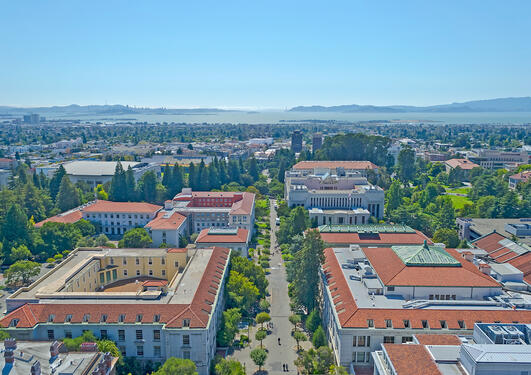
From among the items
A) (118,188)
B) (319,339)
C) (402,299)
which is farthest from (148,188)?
(402,299)

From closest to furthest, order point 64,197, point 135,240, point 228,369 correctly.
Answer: point 228,369
point 135,240
point 64,197

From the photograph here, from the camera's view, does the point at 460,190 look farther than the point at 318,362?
Yes

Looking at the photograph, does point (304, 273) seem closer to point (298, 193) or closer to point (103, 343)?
point (103, 343)

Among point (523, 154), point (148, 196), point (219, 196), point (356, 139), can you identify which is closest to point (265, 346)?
point (219, 196)

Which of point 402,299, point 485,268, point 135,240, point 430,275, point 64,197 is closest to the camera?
point 402,299

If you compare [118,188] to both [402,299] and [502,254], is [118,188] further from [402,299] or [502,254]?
[502,254]

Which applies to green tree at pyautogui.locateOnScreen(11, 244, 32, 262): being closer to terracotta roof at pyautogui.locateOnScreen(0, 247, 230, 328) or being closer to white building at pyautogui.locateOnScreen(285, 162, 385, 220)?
terracotta roof at pyautogui.locateOnScreen(0, 247, 230, 328)
